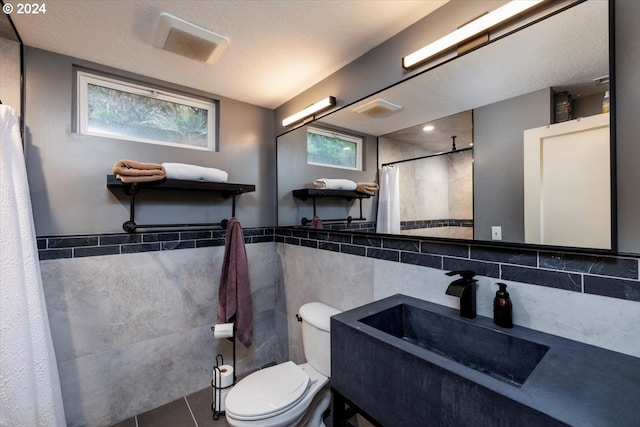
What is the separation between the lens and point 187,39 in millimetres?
1450

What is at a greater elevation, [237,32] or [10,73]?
[237,32]

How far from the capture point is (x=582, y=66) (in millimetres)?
896

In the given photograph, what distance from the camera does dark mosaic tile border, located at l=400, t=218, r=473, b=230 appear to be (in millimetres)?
1175

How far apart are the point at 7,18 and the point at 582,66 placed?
2.43 meters

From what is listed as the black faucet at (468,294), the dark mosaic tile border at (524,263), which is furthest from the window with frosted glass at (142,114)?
the black faucet at (468,294)

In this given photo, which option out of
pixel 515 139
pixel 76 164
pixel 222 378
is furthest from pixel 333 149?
pixel 222 378

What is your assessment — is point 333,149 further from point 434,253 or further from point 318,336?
point 318,336

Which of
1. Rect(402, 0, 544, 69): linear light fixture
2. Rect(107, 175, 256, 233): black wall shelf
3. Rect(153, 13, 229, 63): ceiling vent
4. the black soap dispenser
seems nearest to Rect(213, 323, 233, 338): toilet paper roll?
Rect(107, 175, 256, 233): black wall shelf

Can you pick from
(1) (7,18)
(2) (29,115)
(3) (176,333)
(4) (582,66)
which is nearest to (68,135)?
(2) (29,115)

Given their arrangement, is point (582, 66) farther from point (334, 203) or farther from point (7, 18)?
point (7, 18)

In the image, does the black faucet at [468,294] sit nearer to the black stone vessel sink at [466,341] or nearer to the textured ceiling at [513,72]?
the black stone vessel sink at [466,341]

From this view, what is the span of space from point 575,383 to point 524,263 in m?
0.40

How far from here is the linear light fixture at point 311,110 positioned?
183cm

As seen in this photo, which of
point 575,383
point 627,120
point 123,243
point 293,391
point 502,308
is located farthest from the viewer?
point 123,243
